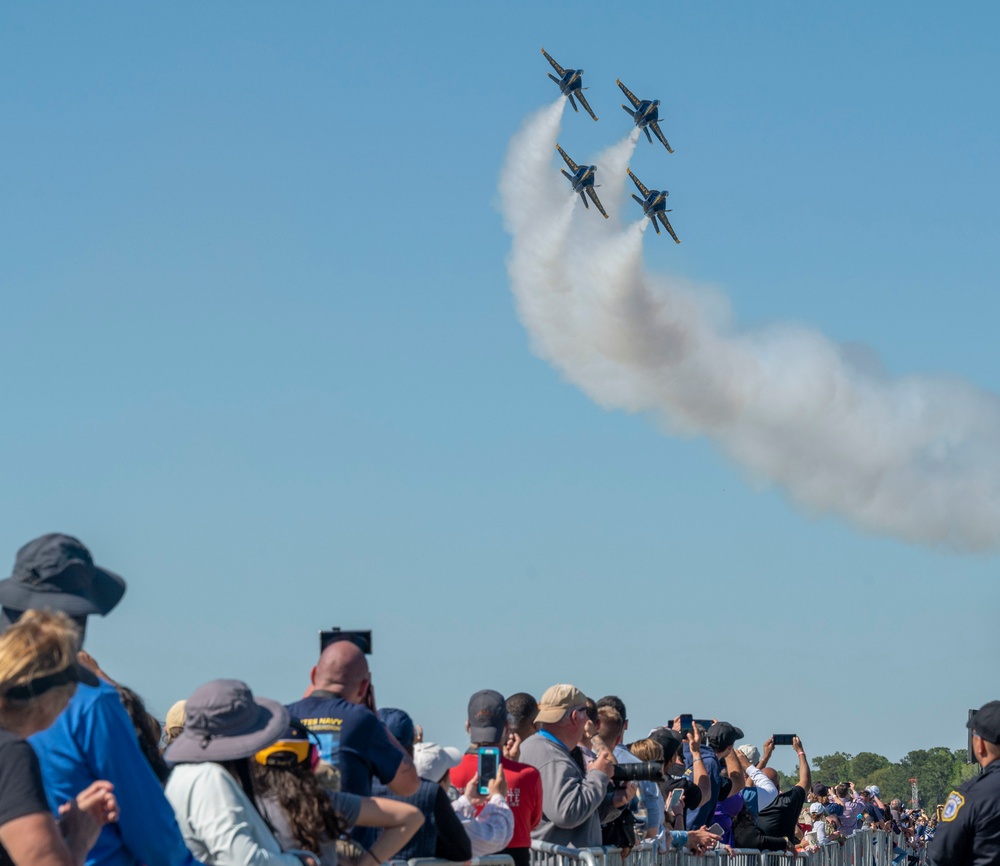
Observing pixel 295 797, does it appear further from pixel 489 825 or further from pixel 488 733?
pixel 488 733

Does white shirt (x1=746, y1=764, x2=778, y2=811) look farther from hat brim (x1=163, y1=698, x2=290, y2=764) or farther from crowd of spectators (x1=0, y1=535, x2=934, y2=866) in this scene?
hat brim (x1=163, y1=698, x2=290, y2=764)

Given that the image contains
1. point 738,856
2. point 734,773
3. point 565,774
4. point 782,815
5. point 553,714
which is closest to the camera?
point 565,774

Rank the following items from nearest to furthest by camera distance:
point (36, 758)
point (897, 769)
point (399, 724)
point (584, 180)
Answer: point (36, 758)
point (399, 724)
point (584, 180)
point (897, 769)

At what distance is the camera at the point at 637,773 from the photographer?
30.9 feet

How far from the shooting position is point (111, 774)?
4598mm

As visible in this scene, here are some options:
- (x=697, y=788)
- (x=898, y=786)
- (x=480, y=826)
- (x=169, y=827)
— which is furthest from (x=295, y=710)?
(x=898, y=786)

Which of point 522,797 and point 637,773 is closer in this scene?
point 522,797

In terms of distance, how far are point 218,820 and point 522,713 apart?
432 centimetres

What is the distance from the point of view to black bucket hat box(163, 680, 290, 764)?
5.30 m

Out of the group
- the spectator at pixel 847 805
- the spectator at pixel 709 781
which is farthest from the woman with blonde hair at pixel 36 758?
the spectator at pixel 847 805

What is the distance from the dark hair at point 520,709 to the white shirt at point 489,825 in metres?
1.65

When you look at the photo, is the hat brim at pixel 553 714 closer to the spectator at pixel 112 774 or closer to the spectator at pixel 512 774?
the spectator at pixel 512 774

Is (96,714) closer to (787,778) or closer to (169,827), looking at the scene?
(169,827)

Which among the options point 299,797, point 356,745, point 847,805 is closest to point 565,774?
point 356,745
